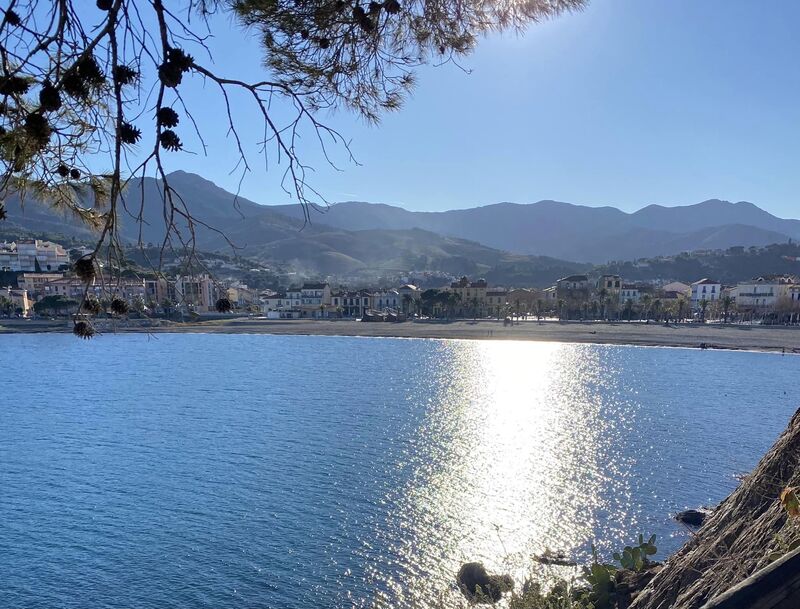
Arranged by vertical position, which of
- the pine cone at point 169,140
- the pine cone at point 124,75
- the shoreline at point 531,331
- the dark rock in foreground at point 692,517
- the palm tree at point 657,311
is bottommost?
the dark rock in foreground at point 692,517

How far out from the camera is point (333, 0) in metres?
4.39

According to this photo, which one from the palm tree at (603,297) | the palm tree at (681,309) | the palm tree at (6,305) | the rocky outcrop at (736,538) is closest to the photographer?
the rocky outcrop at (736,538)

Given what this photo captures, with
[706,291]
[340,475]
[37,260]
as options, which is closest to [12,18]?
[340,475]

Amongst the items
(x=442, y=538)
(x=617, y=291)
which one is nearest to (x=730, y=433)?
(x=442, y=538)

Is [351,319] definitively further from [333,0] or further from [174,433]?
[333,0]

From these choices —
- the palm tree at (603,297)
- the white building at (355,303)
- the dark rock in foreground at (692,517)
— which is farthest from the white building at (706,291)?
the dark rock in foreground at (692,517)

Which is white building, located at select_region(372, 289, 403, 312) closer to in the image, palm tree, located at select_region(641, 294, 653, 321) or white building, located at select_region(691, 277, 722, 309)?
palm tree, located at select_region(641, 294, 653, 321)

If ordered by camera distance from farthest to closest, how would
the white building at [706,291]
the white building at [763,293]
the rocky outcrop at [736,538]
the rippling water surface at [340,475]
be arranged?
the white building at [706,291] → the white building at [763,293] → the rippling water surface at [340,475] → the rocky outcrop at [736,538]

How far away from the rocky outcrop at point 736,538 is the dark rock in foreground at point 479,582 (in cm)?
600

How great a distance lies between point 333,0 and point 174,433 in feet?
89.5

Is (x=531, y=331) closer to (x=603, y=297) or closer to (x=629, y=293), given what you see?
(x=603, y=297)

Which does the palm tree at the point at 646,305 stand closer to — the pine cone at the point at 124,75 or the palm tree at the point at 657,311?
the palm tree at the point at 657,311

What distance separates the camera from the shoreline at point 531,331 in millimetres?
63875

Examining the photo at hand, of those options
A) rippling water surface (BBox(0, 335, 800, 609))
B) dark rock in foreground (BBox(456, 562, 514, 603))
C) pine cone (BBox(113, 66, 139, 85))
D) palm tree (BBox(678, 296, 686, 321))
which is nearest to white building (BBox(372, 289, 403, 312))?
palm tree (BBox(678, 296, 686, 321))
